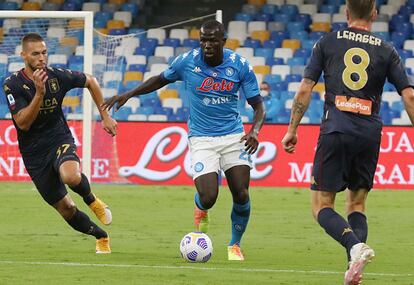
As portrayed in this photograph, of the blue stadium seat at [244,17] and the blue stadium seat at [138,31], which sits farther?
the blue stadium seat at [244,17]

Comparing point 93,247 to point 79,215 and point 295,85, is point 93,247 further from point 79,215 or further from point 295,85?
point 295,85

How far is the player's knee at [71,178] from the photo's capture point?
11.3 meters

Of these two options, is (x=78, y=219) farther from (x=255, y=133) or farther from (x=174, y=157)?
(x=174, y=157)

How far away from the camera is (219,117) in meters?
11.5

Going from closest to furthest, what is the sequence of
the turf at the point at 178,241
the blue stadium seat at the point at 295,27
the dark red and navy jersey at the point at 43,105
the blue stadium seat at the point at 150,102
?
the turf at the point at 178,241, the dark red and navy jersey at the point at 43,105, the blue stadium seat at the point at 150,102, the blue stadium seat at the point at 295,27

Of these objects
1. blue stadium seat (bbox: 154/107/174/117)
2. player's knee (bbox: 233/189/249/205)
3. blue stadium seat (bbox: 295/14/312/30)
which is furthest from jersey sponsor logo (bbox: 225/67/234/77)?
blue stadium seat (bbox: 295/14/312/30)

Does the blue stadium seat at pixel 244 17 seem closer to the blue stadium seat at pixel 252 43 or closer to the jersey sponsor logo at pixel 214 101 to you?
the blue stadium seat at pixel 252 43

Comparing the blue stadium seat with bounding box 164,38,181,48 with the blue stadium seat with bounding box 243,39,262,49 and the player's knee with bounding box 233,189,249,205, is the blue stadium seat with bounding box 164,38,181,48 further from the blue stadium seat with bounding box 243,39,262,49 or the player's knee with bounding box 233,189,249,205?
the player's knee with bounding box 233,189,249,205

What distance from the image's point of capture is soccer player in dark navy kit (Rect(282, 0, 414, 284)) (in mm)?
8961

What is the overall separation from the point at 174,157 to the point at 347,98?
12.1 meters

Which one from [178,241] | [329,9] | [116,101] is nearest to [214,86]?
[116,101]

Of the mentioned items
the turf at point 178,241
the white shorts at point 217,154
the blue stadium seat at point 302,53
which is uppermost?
the white shorts at point 217,154

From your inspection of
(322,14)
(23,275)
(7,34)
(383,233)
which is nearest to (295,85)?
(322,14)

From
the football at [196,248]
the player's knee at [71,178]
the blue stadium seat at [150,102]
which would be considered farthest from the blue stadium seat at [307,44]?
the football at [196,248]
